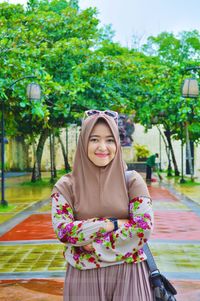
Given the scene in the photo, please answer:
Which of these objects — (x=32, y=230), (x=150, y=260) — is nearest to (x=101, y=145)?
(x=150, y=260)

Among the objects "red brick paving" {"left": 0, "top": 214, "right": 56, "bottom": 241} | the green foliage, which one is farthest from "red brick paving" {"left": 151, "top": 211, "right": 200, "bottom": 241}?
the green foliage

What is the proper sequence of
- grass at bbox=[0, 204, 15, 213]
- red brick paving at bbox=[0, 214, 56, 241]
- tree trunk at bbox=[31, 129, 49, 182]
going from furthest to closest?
tree trunk at bbox=[31, 129, 49, 182] < grass at bbox=[0, 204, 15, 213] < red brick paving at bbox=[0, 214, 56, 241]

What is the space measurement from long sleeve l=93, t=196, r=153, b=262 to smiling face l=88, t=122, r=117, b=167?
30cm

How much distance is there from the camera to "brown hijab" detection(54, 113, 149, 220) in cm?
330

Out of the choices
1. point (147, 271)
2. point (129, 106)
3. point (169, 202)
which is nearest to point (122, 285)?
point (147, 271)

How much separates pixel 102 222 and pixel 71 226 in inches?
6.6

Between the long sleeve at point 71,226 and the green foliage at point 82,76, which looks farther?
the green foliage at point 82,76

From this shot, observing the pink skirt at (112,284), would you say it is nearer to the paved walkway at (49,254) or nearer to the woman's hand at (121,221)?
the woman's hand at (121,221)

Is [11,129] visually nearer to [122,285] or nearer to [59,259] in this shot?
[59,259]

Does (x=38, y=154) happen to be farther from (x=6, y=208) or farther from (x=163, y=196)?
(x=6, y=208)

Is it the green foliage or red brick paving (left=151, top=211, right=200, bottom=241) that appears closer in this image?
red brick paving (left=151, top=211, right=200, bottom=241)

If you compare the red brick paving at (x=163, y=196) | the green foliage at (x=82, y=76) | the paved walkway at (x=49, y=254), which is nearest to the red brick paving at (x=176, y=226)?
the paved walkway at (x=49, y=254)

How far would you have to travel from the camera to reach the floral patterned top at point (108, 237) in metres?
3.28

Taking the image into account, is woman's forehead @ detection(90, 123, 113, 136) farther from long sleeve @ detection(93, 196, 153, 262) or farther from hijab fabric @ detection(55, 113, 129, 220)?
long sleeve @ detection(93, 196, 153, 262)
